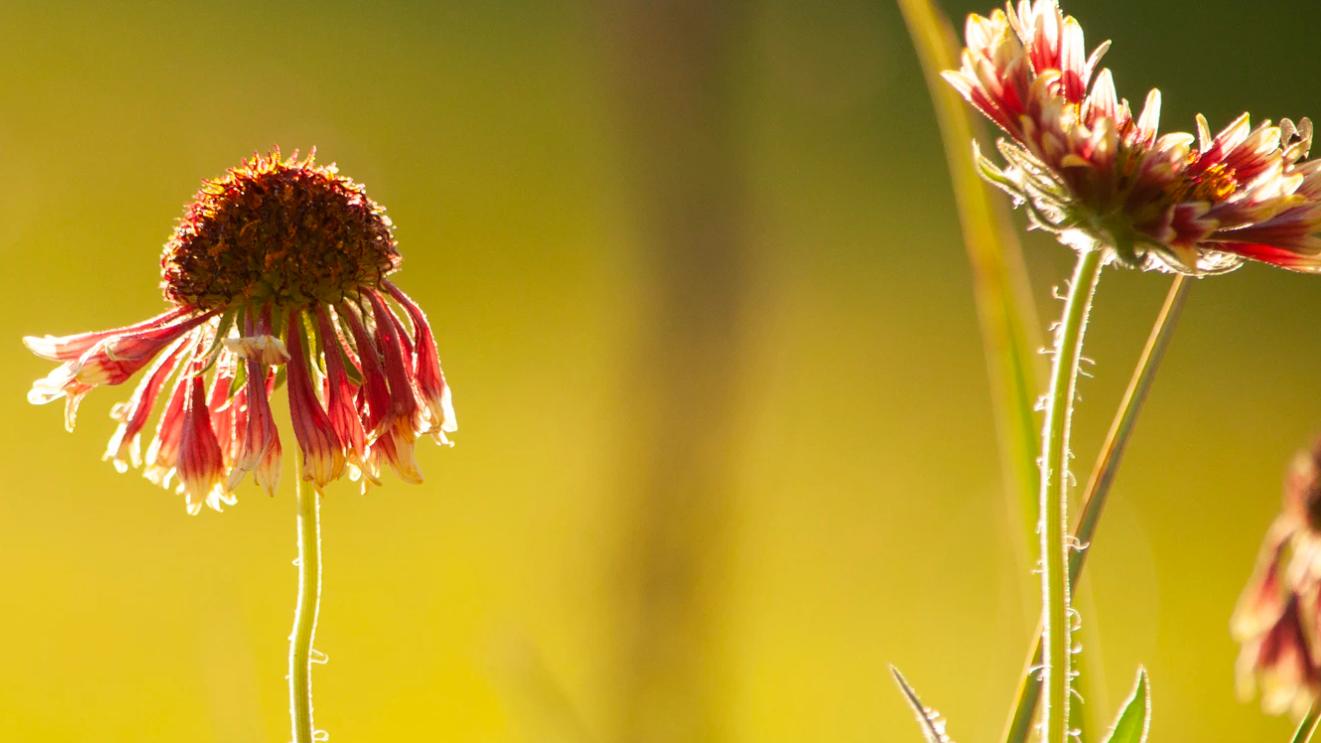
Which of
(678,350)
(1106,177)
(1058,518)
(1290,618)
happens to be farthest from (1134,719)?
(678,350)

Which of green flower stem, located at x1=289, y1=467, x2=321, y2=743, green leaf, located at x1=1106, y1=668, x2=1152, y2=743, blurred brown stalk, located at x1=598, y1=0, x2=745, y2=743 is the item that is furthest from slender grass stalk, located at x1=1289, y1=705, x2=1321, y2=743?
blurred brown stalk, located at x1=598, y1=0, x2=745, y2=743

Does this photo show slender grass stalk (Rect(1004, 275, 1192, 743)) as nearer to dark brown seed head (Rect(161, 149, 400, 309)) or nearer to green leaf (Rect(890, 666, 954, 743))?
green leaf (Rect(890, 666, 954, 743))

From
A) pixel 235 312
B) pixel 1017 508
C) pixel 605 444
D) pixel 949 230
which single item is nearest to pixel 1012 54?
pixel 1017 508

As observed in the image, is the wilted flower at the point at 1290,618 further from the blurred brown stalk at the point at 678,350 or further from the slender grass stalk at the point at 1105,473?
the blurred brown stalk at the point at 678,350

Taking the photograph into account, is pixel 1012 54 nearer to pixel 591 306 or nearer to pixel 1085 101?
pixel 1085 101

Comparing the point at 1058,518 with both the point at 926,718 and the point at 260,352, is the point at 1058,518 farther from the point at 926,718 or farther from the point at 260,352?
the point at 260,352

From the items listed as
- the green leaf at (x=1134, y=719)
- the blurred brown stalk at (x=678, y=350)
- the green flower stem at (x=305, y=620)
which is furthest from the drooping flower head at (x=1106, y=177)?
the blurred brown stalk at (x=678, y=350)
